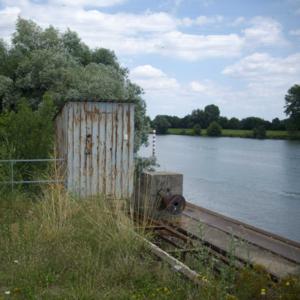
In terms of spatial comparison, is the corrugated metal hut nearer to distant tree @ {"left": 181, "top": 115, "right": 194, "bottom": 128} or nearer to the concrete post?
the concrete post

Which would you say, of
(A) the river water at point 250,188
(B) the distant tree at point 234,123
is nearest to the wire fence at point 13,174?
(A) the river water at point 250,188

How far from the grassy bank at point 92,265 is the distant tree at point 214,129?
7420cm

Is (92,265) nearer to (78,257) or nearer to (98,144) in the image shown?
(78,257)

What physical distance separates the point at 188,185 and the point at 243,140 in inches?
2092

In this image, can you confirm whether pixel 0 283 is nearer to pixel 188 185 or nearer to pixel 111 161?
pixel 111 161

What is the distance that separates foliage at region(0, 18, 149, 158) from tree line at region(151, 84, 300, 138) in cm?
3784

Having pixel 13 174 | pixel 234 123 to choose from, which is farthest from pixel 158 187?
pixel 234 123

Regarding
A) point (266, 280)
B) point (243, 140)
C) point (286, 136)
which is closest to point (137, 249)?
point (266, 280)

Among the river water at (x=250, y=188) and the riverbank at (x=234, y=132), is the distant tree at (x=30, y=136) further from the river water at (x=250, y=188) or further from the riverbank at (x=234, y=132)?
the riverbank at (x=234, y=132)

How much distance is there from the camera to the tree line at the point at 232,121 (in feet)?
211

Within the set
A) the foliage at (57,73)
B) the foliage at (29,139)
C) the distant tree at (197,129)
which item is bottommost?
the distant tree at (197,129)

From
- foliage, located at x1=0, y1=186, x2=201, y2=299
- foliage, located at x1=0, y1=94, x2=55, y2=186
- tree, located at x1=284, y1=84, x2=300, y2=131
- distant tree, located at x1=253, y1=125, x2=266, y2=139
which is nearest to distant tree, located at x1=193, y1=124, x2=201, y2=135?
distant tree, located at x1=253, y1=125, x2=266, y2=139

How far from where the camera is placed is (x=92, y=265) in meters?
6.19

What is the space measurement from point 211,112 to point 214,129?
6.13m
